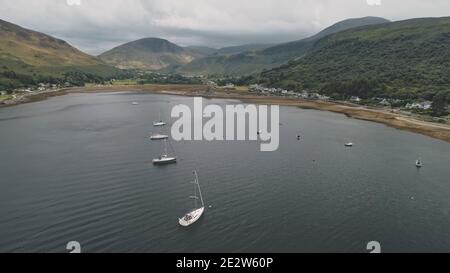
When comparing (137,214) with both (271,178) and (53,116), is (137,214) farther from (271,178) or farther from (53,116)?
(53,116)

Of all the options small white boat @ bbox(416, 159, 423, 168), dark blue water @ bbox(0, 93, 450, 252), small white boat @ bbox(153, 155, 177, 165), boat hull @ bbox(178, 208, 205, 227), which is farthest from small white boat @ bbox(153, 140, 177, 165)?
A: small white boat @ bbox(416, 159, 423, 168)

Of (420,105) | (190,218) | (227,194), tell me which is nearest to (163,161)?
(227,194)

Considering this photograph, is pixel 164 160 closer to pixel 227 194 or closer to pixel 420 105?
pixel 227 194

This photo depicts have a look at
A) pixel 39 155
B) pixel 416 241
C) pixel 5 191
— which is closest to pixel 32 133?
pixel 39 155
